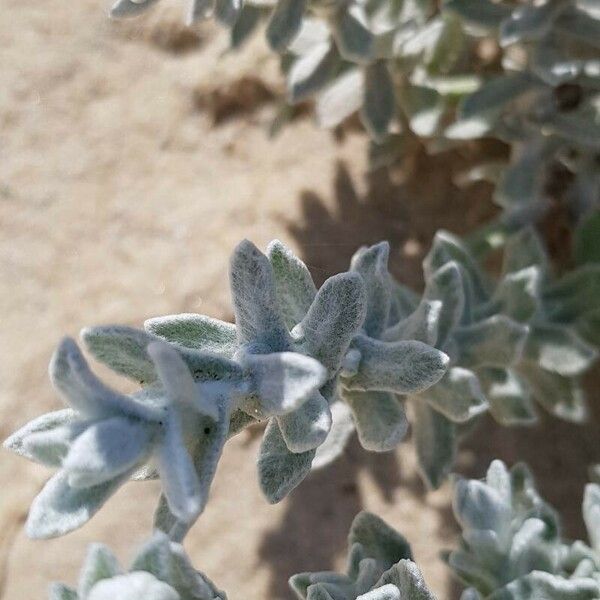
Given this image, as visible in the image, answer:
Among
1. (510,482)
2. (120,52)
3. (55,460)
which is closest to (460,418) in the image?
(510,482)

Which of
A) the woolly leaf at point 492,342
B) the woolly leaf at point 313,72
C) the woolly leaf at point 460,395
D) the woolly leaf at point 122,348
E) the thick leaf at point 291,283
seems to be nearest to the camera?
the woolly leaf at point 122,348

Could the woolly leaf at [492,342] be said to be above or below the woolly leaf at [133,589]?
below

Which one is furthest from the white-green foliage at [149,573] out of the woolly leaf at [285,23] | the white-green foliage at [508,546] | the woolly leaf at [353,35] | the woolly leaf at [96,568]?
the woolly leaf at [353,35]

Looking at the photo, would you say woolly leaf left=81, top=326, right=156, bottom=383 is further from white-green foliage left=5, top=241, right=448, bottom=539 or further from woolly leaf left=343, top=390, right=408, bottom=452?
woolly leaf left=343, top=390, right=408, bottom=452

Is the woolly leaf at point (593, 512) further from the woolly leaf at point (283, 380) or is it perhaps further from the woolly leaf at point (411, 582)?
the woolly leaf at point (283, 380)

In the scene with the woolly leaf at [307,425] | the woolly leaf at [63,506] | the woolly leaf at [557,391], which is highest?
the woolly leaf at [63,506]

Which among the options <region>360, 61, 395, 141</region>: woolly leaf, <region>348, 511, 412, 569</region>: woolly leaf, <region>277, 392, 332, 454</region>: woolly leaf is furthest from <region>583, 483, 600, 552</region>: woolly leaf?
<region>360, 61, 395, 141</region>: woolly leaf

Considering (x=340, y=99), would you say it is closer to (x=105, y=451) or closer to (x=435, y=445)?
(x=435, y=445)
